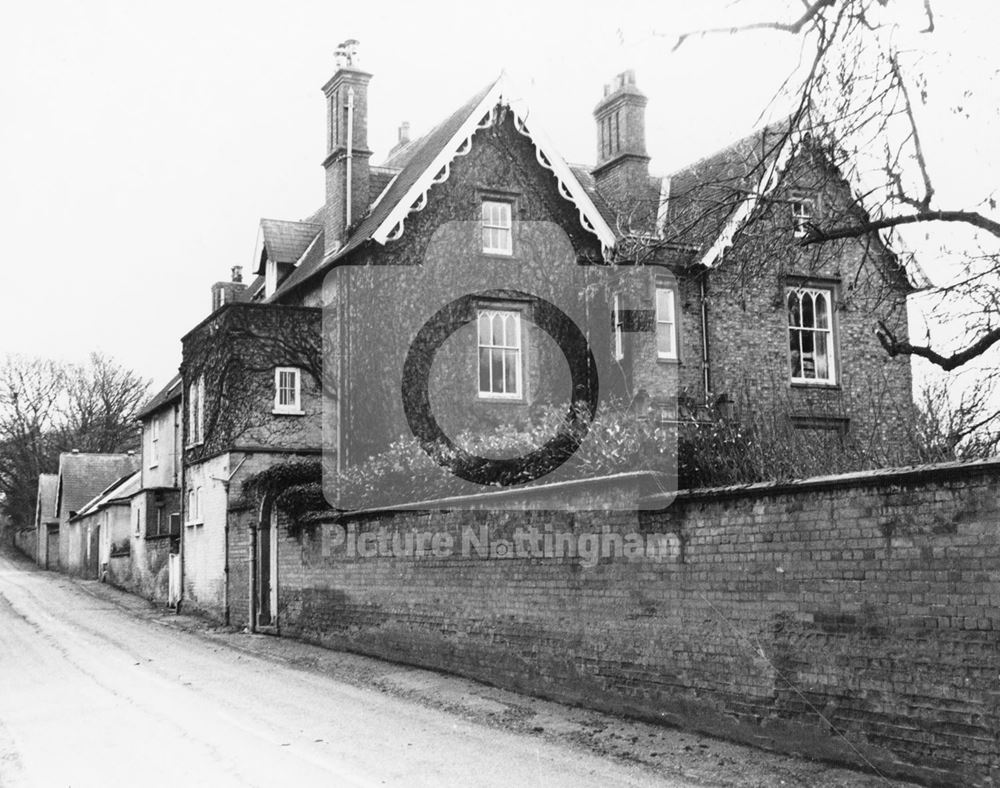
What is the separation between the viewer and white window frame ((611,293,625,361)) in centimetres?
2334

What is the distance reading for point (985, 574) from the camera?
286 inches

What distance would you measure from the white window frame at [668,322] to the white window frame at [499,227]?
3.31m

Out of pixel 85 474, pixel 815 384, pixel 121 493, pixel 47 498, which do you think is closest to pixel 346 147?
pixel 815 384

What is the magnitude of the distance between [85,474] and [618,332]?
45618 millimetres

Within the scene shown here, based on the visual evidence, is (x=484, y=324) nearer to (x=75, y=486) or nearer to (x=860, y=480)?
(x=860, y=480)

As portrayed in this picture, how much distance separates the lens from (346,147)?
2550 cm

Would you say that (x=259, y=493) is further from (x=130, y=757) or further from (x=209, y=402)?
(x=130, y=757)

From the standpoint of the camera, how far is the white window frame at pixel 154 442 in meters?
36.7

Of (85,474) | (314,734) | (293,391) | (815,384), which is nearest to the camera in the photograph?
(314,734)

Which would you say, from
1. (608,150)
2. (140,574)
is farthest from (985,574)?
(140,574)

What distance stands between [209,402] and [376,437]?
563cm

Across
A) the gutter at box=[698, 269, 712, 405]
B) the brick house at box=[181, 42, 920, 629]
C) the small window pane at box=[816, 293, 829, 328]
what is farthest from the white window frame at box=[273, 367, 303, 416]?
the small window pane at box=[816, 293, 829, 328]

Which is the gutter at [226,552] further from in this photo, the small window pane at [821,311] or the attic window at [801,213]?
the attic window at [801,213]

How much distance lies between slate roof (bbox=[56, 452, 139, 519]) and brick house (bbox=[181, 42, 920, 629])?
36492 mm
